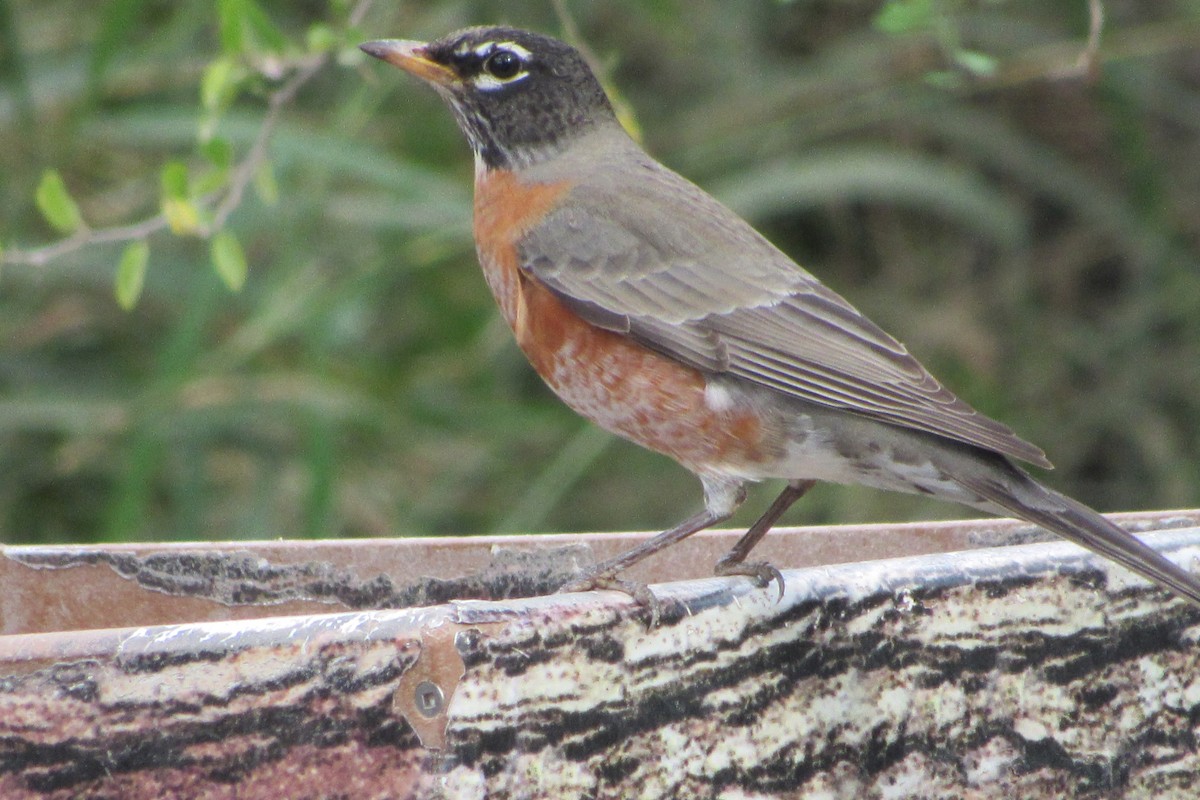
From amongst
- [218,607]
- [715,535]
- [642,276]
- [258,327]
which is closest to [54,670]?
[218,607]

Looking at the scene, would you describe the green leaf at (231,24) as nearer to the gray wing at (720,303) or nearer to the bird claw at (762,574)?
the gray wing at (720,303)

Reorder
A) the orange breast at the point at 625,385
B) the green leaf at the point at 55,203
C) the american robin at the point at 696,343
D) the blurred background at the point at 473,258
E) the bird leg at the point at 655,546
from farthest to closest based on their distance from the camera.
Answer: the blurred background at the point at 473,258 → the green leaf at the point at 55,203 → the orange breast at the point at 625,385 → the american robin at the point at 696,343 → the bird leg at the point at 655,546

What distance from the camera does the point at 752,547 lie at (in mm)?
2688

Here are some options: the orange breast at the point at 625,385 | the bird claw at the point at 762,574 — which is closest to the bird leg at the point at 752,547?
the bird claw at the point at 762,574

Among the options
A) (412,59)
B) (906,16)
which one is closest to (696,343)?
(906,16)

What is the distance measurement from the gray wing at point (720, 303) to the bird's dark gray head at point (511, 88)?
0.26 meters

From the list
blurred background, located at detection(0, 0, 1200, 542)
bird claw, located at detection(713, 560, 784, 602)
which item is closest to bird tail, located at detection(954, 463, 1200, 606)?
bird claw, located at detection(713, 560, 784, 602)

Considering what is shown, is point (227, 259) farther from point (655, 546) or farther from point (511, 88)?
point (655, 546)

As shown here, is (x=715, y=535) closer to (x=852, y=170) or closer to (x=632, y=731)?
(x=632, y=731)

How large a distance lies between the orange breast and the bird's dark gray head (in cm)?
52

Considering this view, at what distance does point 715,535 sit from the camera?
2953 mm

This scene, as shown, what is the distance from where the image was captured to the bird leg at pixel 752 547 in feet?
6.43

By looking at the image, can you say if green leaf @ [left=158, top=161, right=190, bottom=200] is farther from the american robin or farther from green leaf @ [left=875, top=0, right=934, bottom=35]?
green leaf @ [left=875, top=0, right=934, bottom=35]

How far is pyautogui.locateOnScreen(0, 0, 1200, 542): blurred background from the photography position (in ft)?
14.8
